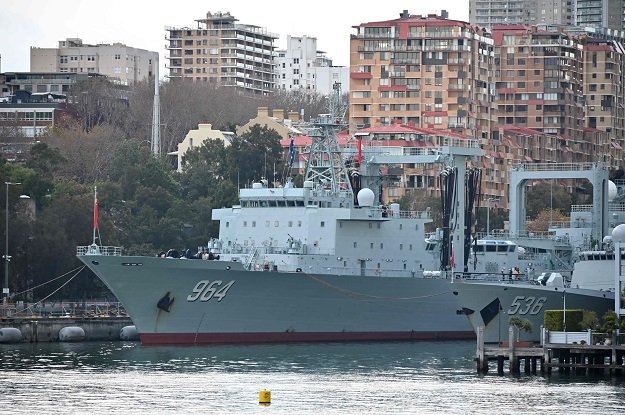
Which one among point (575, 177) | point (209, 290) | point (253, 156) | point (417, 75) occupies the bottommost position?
point (209, 290)

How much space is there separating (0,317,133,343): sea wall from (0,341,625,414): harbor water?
259cm

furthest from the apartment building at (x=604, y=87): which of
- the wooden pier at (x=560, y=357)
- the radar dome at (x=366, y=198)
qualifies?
the wooden pier at (x=560, y=357)

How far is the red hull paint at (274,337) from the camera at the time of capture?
74.1 metres

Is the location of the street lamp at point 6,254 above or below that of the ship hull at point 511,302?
above

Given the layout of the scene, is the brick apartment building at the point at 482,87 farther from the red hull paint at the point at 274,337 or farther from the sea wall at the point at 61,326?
the sea wall at the point at 61,326

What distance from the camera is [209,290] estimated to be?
74250mm

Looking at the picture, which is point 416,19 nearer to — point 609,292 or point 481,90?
point 481,90

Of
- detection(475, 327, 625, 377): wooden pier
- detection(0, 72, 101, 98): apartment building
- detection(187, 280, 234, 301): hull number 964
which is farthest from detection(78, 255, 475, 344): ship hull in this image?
detection(0, 72, 101, 98): apartment building

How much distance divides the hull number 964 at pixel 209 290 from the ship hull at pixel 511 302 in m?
10.0

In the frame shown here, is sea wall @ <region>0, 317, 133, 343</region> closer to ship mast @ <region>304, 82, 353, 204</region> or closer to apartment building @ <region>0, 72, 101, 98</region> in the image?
ship mast @ <region>304, 82, 353, 204</region>

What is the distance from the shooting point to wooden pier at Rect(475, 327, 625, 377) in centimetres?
5810

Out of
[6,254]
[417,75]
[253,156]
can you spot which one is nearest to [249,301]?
[6,254]

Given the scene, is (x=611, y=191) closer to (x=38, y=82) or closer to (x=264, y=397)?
(x=264, y=397)

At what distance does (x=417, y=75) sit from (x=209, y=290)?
82993 mm
